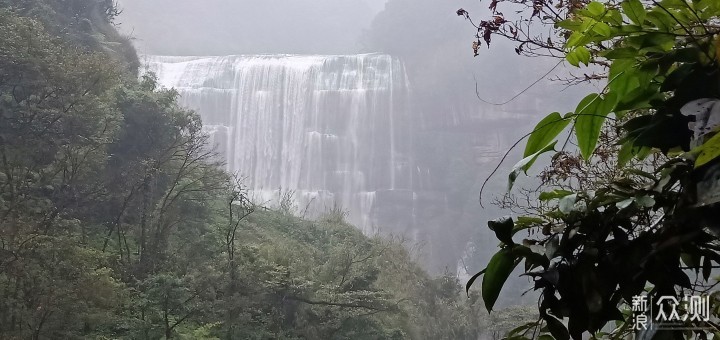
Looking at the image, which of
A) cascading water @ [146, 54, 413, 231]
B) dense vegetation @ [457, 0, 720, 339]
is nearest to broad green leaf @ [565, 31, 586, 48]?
dense vegetation @ [457, 0, 720, 339]

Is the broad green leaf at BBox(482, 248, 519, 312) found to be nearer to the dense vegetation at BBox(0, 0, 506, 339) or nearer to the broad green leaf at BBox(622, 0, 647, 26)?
the broad green leaf at BBox(622, 0, 647, 26)

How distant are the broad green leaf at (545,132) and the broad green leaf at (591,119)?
12 millimetres

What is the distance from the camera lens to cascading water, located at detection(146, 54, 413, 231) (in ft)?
35.2

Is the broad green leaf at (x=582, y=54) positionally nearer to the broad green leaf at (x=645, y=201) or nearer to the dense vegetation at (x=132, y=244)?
the broad green leaf at (x=645, y=201)

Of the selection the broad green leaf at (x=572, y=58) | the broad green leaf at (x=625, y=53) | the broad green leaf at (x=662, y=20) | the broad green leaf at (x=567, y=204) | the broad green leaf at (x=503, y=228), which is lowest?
the broad green leaf at (x=503, y=228)

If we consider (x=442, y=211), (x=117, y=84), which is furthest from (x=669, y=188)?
(x=442, y=211)

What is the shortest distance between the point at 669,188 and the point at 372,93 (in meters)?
11.3

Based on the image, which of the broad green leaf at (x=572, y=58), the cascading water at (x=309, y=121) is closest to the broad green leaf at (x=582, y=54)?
the broad green leaf at (x=572, y=58)

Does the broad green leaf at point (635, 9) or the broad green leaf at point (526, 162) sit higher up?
the broad green leaf at point (635, 9)

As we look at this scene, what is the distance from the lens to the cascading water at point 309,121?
10.7 meters

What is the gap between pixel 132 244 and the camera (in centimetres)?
416

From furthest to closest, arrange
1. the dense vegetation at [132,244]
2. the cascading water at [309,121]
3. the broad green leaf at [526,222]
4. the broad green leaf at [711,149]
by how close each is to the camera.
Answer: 1. the cascading water at [309,121]
2. the dense vegetation at [132,244]
3. the broad green leaf at [526,222]
4. the broad green leaf at [711,149]

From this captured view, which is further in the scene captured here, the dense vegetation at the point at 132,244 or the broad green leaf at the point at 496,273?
the dense vegetation at the point at 132,244

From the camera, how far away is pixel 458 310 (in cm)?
540
